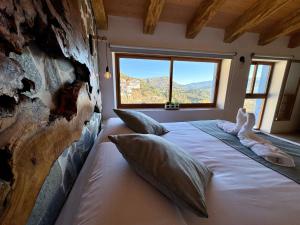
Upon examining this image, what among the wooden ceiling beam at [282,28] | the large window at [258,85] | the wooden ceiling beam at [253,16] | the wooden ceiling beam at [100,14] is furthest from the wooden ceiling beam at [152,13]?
the large window at [258,85]

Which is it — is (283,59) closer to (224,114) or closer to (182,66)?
(224,114)

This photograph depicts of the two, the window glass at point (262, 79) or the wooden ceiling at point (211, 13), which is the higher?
the wooden ceiling at point (211, 13)

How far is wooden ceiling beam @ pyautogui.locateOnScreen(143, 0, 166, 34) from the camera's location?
5.54 ft

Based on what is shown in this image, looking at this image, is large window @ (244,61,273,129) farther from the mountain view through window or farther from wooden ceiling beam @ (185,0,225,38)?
wooden ceiling beam @ (185,0,225,38)

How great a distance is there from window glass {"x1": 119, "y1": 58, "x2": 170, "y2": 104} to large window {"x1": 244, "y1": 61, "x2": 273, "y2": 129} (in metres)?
1.91

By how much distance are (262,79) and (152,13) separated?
2.89 meters

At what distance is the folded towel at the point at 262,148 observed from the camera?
994mm

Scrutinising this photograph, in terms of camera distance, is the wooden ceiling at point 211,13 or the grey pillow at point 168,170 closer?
the grey pillow at point 168,170

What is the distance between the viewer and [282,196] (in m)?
0.70

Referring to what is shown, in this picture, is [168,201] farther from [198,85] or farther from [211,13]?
[198,85]

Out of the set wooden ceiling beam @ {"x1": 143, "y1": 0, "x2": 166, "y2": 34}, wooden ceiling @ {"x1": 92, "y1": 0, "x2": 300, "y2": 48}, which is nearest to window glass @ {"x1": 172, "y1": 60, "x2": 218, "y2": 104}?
wooden ceiling @ {"x1": 92, "y1": 0, "x2": 300, "y2": 48}

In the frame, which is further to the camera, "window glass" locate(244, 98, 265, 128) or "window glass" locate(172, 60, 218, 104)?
"window glass" locate(244, 98, 265, 128)

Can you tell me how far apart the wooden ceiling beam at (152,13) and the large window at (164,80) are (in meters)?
0.43

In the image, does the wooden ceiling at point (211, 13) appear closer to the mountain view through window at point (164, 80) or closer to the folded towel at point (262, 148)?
the mountain view through window at point (164, 80)
